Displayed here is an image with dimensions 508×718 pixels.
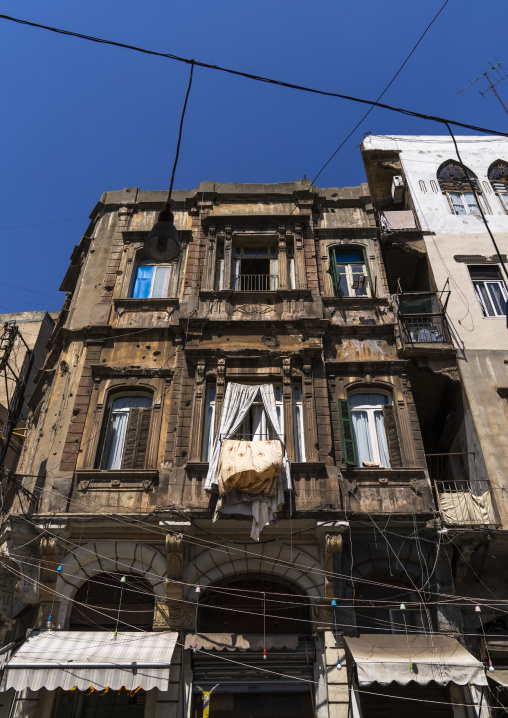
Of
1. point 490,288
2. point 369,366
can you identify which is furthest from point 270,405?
point 490,288

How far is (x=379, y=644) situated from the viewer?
9.48 metres

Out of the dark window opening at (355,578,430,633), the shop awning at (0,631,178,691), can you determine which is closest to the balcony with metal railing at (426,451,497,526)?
the dark window opening at (355,578,430,633)

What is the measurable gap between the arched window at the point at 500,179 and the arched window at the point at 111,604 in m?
14.0

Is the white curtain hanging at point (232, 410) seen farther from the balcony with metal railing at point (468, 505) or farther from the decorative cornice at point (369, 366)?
the balcony with metal railing at point (468, 505)

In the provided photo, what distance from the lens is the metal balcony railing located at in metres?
14.5

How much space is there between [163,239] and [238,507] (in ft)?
16.8

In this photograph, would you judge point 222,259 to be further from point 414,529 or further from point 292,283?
point 414,529

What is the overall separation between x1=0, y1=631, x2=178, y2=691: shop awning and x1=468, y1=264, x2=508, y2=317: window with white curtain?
10723mm

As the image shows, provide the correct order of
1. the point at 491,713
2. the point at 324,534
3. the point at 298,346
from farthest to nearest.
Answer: the point at 298,346 → the point at 324,534 → the point at 491,713

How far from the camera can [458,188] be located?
16.5 metres

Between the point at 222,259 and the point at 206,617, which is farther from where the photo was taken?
the point at 222,259

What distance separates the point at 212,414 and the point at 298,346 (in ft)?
8.60

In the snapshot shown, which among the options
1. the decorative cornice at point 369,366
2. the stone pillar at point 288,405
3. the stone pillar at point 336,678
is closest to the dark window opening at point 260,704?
the stone pillar at point 336,678

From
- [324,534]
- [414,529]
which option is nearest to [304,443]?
[324,534]
